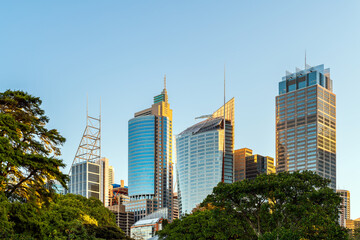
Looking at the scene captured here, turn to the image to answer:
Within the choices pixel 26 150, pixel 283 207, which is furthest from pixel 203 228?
pixel 26 150

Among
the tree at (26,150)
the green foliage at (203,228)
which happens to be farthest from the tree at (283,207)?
the tree at (26,150)

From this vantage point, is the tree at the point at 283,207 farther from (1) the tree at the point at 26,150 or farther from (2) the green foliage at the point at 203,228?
(1) the tree at the point at 26,150

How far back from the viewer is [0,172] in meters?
31.2

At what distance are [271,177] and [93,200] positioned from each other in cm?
5715

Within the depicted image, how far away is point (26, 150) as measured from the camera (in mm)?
34906

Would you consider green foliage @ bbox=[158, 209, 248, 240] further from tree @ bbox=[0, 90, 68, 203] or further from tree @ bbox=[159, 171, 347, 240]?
tree @ bbox=[0, 90, 68, 203]

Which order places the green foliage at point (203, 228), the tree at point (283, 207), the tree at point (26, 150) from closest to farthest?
the tree at point (26, 150) < the tree at point (283, 207) < the green foliage at point (203, 228)

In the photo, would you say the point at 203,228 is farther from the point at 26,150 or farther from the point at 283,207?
the point at 26,150

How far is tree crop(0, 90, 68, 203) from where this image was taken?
104ft

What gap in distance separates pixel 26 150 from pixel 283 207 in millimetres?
21053

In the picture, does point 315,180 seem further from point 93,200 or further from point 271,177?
point 93,200

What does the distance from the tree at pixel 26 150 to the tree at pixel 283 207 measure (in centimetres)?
1544

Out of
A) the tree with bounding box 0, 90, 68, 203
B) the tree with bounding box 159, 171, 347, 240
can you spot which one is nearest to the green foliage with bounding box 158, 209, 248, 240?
the tree with bounding box 159, 171, 347, 240

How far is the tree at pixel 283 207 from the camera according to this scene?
127 feet
